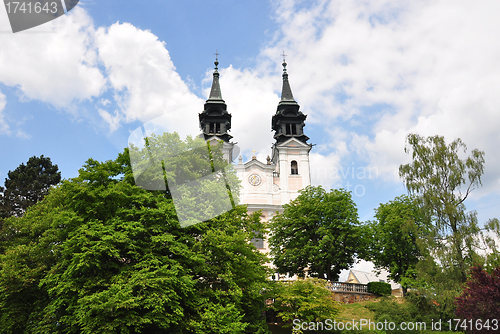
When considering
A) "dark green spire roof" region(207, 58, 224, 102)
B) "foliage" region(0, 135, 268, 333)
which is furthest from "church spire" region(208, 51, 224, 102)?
"foliage" region(0, 135, 268, 333)

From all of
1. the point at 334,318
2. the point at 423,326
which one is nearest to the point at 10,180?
the point at 334,318

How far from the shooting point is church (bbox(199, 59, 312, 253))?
39488 mm

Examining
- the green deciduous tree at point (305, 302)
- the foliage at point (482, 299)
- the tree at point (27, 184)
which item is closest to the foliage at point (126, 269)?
the green deciduous tree at point (305, 302)

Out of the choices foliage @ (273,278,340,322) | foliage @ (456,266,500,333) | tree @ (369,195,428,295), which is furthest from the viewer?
tree @ (369,195,428,295)

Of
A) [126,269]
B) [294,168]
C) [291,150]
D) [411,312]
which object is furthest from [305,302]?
[291,150]

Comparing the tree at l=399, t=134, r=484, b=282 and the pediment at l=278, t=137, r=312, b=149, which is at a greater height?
the pediment at l=278, t=137, r=312, b=149

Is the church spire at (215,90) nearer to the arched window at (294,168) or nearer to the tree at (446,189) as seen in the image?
the arched window at (294,168)

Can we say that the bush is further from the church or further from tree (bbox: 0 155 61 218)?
tree (bbox: 0 155 61 218)

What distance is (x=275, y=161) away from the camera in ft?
148

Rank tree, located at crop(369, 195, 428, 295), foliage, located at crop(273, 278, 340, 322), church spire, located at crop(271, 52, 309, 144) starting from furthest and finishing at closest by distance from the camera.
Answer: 1. church spire, located at crop(271, 52, 309, 144)
2. tree, located at crop(369, 195, 428, 295)
3. foliage, located at crop(273, 278, 340, 322)

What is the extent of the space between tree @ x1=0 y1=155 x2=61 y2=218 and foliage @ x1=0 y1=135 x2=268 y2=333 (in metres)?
11.1

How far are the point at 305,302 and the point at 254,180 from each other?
23.4 meters

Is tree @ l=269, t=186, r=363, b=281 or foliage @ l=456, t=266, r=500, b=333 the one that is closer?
foliage @ l=456, t=266, r=500, b=333

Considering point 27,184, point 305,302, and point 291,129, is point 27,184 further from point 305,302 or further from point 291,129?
point 291,129
